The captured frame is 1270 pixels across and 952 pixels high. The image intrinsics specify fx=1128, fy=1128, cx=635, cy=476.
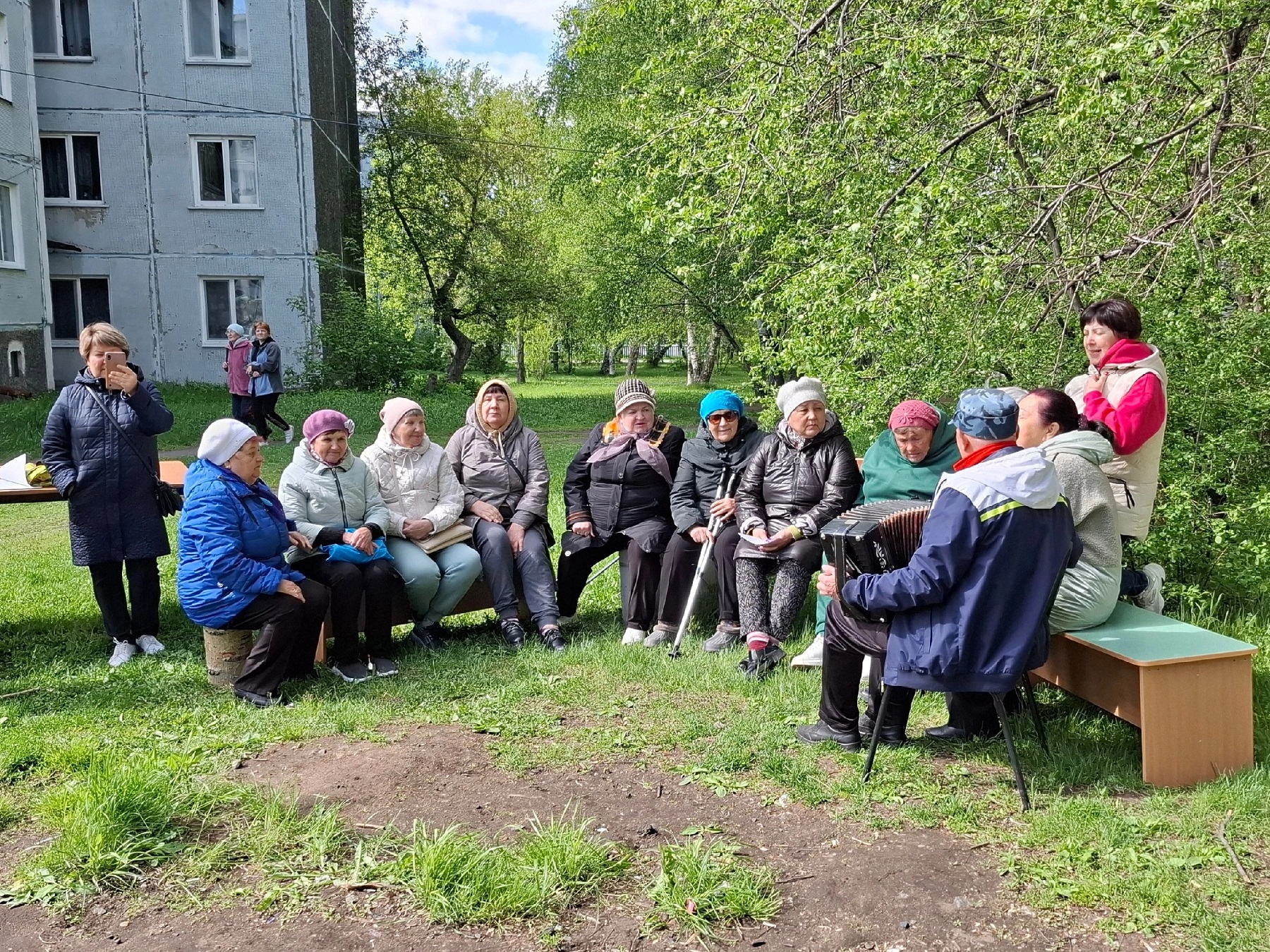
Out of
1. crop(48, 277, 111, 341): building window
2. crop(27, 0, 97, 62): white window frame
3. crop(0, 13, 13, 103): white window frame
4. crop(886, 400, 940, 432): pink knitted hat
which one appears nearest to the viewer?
crop(886, 400, 940, 432): pink knitted hat

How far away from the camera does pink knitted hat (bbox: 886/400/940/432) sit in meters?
5.72

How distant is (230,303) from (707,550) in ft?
63.5

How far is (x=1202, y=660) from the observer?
429 cm

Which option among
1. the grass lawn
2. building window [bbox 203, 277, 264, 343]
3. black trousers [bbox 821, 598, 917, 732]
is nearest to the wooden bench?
the grass lawn

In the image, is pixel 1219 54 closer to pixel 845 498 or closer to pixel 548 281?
pixel 845 498

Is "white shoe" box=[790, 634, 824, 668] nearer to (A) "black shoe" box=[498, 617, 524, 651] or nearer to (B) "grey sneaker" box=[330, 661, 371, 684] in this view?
(A) "black shoe" box=[498, 617, 524, 651]

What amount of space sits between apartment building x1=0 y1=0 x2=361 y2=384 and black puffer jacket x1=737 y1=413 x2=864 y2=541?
61.0 ft

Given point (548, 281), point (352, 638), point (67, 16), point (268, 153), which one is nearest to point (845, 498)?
point (352, 638)

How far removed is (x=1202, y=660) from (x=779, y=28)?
4.94 metres

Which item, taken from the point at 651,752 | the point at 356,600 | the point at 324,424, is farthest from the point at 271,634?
the point at 651,752

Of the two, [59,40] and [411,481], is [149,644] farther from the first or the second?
[59,40]

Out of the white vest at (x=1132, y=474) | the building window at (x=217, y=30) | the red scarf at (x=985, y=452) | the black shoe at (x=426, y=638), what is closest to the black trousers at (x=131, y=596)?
the black shoe at (x=426, y=638)

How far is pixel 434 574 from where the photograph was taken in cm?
636

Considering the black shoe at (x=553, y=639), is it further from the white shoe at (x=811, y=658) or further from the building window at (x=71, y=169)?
the building window at (x=71, y=169)
